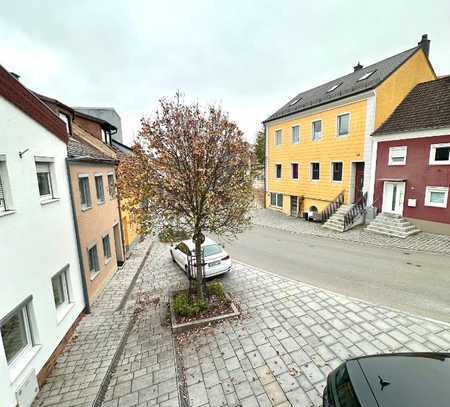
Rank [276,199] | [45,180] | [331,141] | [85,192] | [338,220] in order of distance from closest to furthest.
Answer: [45,180]
[85,192]
[338,220]
[331,141]
[276,199]

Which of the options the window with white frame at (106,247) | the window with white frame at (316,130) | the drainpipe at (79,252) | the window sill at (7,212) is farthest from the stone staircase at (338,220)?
the window sill at (7,212)

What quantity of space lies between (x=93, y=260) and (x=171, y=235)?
447cm

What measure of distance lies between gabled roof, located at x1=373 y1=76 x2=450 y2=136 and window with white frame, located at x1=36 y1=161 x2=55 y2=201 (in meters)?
16.9

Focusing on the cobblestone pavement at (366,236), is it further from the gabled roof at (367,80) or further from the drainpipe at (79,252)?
the drainpipe at (79,252)

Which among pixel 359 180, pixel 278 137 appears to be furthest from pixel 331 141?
pixel 278 137

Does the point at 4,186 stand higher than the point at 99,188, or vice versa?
the point at 4,186

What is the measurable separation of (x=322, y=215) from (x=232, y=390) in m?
15.4

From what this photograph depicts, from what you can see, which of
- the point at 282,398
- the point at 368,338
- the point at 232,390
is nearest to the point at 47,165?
the point at 232,390

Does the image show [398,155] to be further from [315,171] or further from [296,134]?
[296,134]

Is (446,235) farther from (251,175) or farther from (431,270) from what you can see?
(251,175)

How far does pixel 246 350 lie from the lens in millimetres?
4977

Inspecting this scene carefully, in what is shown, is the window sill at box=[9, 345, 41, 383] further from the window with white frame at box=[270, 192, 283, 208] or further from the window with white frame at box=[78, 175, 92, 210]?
the window with white frame at box=[270, 192, 283, 208]

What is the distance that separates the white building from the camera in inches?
159

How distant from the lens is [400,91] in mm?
14961
